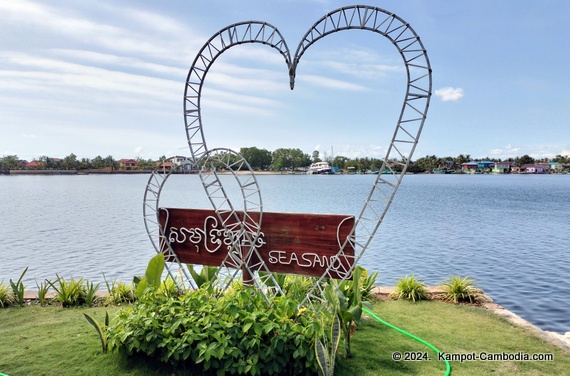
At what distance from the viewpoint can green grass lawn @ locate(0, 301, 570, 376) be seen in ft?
15.4

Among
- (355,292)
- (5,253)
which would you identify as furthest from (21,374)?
(5,253)

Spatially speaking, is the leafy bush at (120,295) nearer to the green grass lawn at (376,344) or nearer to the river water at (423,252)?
the green grass lawn at (376,344)

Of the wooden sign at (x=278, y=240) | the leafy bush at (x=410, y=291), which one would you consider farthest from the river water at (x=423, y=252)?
the wooden sign at (x=278, y=240)

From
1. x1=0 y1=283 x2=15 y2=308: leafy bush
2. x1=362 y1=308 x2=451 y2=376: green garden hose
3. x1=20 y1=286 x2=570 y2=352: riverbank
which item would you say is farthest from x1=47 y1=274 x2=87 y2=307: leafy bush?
x1=362 y1=308 x2=451 y2=376: green garden hose

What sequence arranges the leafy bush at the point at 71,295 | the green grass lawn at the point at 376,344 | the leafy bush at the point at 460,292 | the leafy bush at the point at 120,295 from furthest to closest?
the leafy bush at the point at 460,292, the leafy bush at the point at 120,295, the leafy bush at the point at 71,295, the green grass lawn at the point at 376,344

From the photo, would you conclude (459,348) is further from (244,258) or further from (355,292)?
(244,258)

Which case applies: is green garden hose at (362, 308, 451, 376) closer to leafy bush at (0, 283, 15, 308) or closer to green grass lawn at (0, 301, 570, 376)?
green grass lawn at (0, 301, 570, 376)

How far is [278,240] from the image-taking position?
5.73m

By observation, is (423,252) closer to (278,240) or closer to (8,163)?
(278,240)

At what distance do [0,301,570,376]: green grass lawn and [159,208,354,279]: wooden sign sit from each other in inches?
42.4

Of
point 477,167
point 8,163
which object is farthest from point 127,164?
point 477,167

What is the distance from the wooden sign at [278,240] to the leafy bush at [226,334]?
2.93 feet

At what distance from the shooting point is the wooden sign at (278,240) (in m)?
5.43

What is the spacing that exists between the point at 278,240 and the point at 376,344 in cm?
174
